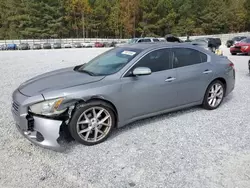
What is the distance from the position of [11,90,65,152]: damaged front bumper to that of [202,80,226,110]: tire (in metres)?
2.93

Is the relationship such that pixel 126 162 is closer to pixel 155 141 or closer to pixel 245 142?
pixel 155 141

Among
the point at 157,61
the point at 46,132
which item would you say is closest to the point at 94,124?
the point at 46,132

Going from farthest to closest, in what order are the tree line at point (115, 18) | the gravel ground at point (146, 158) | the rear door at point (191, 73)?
the tree line at point (115, 18)
the rear door at point (191, 73)
the gravel ground at point (146, 158)

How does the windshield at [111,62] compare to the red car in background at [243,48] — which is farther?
the red car in background at [243,48]

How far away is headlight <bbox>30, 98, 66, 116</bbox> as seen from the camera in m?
3.09

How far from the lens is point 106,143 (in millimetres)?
3520

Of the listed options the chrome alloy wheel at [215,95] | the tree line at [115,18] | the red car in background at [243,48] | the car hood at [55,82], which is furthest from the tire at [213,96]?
the tree line at [115,18]

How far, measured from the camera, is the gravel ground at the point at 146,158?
2.68 m

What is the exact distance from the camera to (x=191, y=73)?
14.2 feet

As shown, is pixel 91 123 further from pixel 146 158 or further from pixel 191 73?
pixel 191 73

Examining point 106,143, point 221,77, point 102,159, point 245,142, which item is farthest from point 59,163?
point 221,77

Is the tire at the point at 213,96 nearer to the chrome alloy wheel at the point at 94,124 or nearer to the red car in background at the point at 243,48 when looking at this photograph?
the chrome alloy wheel at the point at 94,124

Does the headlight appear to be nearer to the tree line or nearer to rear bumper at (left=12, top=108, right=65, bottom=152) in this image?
rear bumper at (left=12, top=108, right=65, bottom=152)

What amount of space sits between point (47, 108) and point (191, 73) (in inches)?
104
